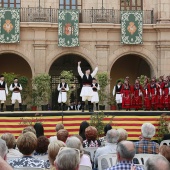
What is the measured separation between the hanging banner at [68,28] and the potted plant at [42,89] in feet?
9.02

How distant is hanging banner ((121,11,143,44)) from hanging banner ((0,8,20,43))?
6.87 metres

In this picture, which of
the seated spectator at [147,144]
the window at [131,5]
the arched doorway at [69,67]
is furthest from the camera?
the arched doorway at [69,67]

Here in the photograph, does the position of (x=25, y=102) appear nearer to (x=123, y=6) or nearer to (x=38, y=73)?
(x=38, y=73)

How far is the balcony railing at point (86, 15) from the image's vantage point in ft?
100

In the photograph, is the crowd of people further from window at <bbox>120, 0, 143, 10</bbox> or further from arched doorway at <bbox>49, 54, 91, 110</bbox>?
arched doorway at <bbox>49, 54, 91, 110</bbox>

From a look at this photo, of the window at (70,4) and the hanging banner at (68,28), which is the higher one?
the window at (70,4)

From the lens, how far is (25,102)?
30.9 metres

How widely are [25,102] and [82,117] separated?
39.9 feet

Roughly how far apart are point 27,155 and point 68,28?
78.7 ft

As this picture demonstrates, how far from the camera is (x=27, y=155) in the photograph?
680 centimetres

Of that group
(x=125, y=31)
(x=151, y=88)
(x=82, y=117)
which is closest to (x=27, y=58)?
(x=125, y=31)

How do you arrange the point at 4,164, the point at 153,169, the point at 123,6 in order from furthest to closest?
A: the point at 123,6, the point at 153,169, the point at 4,164

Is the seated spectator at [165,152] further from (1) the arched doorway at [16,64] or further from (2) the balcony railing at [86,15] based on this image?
(1) the arched doorway at [16,64]

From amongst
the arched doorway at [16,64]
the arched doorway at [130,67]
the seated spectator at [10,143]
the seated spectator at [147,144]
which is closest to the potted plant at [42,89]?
the arched doorway at [16,64]
